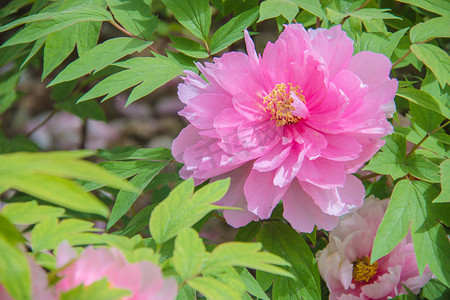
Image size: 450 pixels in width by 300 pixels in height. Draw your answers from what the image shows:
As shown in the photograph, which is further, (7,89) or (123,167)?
(7,89)

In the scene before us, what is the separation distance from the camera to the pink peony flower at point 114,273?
407 mm

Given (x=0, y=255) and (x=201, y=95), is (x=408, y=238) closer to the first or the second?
(x=201, y=95)

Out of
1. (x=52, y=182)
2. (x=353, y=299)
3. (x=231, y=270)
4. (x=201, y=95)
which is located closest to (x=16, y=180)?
(x=52, y=182)

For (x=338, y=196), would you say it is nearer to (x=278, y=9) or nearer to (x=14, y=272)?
(x=278, y=9)

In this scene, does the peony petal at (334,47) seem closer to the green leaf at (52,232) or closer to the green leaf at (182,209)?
the green leaf at (182,209)

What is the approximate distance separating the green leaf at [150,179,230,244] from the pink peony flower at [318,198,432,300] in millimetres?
358

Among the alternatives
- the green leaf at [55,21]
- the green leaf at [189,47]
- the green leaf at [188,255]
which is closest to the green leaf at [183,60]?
the green leaf at [189,47]

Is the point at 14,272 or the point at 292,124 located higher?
the point at 14,272

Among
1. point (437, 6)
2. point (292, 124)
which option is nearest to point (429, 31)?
point (437, 6)

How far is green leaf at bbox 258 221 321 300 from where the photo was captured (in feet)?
2.33

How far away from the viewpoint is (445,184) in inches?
27.0

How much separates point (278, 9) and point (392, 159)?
0.92 ft

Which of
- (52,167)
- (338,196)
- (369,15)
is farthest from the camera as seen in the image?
(369,15)

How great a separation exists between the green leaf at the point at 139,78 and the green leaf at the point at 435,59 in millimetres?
372
